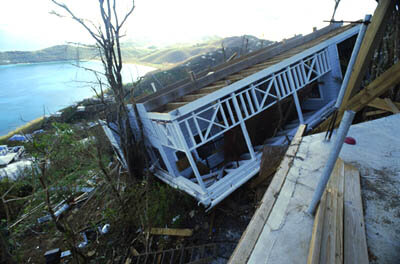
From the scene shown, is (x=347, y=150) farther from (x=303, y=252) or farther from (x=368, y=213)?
(x=303, y=252)

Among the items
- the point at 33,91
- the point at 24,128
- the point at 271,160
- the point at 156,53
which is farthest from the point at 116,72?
the point at 156,53

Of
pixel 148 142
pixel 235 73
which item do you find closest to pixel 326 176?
pixel 235 73

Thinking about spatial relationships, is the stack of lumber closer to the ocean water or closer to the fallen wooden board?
the fallen wooden board

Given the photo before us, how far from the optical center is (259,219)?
206cm

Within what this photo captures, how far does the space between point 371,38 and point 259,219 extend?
2.07 metres

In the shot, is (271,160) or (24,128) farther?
(24,128)

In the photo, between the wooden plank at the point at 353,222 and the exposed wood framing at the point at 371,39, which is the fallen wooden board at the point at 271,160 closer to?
the wooden plank at the point at 353,222

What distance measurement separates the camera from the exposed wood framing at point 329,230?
4.88 feet

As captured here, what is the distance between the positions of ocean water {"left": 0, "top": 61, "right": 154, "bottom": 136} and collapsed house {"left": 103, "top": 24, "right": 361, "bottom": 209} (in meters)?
12.2

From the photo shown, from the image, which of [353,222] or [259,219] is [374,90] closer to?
[353,222]

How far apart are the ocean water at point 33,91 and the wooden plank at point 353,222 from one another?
18.2 meters

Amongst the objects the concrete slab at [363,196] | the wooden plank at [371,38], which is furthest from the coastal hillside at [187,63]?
the wooden plank at [371,38]

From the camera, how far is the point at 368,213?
6.26 feet

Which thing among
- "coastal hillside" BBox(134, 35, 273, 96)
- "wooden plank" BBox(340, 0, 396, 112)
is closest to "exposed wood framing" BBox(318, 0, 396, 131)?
"wooden plank" BBox(340, 0, 396, 112)
